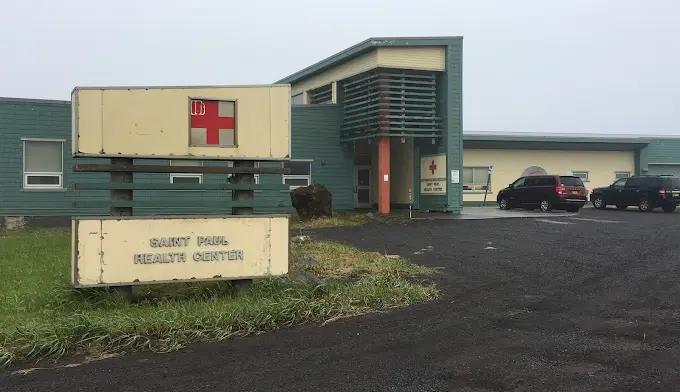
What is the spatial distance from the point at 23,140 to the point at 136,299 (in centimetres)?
A: 1515

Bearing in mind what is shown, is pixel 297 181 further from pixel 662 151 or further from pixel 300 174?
pixel 662 151

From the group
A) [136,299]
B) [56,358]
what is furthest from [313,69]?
[56,358]

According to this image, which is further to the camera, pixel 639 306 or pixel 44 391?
pixel 639 306

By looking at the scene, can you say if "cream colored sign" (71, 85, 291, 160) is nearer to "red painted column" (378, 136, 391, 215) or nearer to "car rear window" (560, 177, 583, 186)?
"red painted column" (378, 136, 391, 215)

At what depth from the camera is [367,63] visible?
2214cm

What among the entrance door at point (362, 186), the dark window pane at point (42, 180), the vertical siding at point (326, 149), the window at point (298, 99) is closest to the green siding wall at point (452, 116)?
the vertical siding at point (326, 149)

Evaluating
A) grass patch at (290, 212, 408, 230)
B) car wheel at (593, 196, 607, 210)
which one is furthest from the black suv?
grass patch at (290, 212, 408, 230)

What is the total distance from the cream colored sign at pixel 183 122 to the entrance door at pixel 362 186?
60.2 ft

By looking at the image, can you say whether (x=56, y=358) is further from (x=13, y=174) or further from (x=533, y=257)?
(x=13, y=174)

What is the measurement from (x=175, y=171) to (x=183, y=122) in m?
0.65

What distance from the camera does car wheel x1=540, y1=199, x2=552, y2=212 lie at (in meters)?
24.8

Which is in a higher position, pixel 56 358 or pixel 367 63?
pixel 367 63

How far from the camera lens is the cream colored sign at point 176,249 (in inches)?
268

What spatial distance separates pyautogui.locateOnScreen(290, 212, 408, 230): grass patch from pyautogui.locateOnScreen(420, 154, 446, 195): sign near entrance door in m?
3.11
